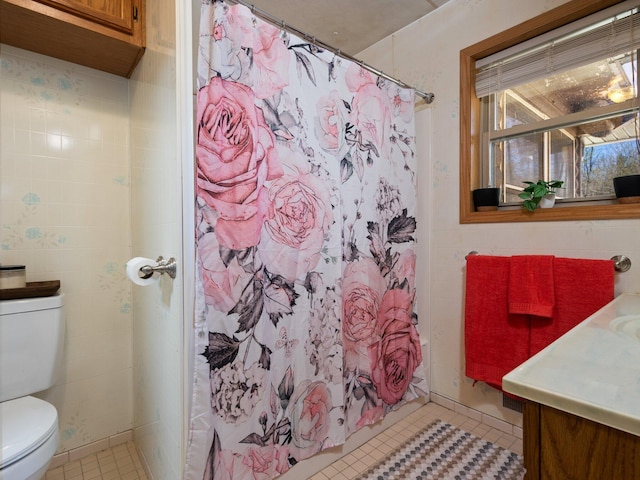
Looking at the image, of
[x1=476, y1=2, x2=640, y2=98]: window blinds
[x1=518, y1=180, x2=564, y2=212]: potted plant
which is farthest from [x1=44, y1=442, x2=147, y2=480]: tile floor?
[x1=476, y1=2, x2=640, y2=98]: window blinds

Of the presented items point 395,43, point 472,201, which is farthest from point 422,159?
point 395,43

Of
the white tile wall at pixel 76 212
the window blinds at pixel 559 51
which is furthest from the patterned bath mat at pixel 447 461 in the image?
the window blinds at pixel 559 51

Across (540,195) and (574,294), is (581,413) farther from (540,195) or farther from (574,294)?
(540,195)

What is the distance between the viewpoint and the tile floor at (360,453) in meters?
1.42

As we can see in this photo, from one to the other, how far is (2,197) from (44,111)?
0.42m

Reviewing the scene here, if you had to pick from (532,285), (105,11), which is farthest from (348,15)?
(532,285)

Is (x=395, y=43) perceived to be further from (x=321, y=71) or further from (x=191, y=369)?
(x=191, y=369)

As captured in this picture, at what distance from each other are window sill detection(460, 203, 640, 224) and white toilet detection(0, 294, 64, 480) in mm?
1982

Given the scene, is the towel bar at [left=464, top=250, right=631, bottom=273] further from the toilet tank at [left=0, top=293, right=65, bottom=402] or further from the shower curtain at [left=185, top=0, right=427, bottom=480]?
the toilet tank at [left=0, top=293, right=65, bottom=402]

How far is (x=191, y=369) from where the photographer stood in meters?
1.04

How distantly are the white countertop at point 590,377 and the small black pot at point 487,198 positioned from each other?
0.94 m

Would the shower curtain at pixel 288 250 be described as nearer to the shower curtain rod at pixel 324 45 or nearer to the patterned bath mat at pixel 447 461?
the shower curtain rod at pixel 324 45

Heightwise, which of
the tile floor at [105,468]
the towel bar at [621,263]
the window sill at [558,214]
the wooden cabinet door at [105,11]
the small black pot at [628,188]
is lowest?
the tile floor at [105,468]

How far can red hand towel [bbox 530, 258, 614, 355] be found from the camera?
1250 mm
